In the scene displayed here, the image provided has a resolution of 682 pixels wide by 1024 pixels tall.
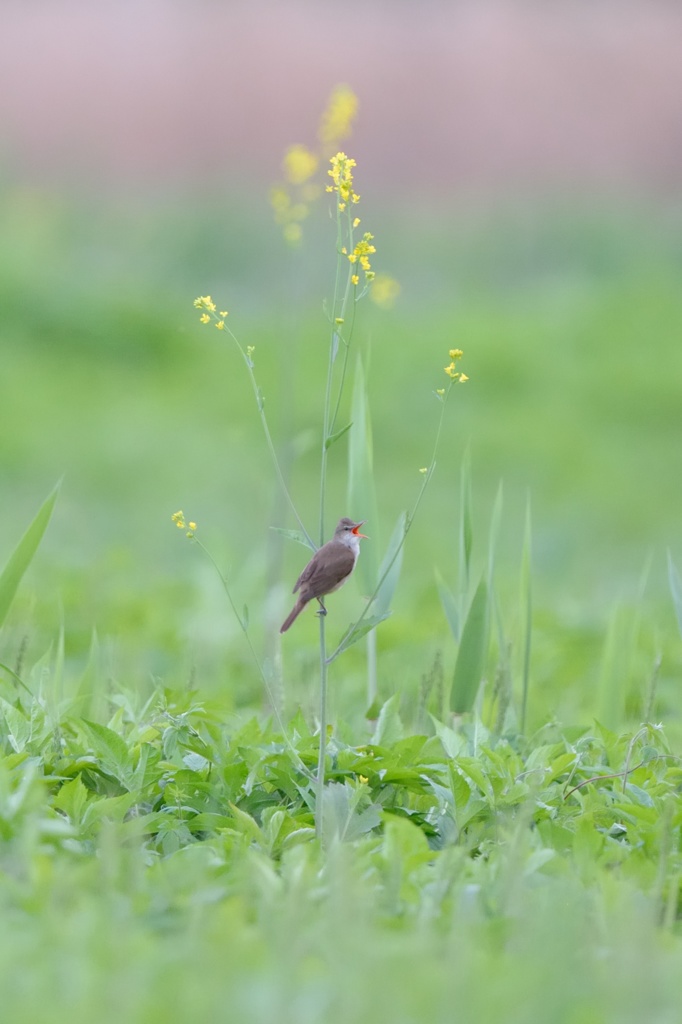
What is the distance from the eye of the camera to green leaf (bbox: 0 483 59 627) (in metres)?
2.12

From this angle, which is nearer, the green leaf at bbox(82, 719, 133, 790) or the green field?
the green field

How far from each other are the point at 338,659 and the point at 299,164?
4.23ft

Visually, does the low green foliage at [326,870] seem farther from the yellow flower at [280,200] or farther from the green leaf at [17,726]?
the yellow flower at [280,200]

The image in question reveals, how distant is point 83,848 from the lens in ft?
5.55

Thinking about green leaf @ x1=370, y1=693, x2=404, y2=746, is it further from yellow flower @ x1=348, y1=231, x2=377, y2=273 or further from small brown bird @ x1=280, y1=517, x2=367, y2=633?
yellow flower @ x1=348, y1=231, x2=377, y2=273

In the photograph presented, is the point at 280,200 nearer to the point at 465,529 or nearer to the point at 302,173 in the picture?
the point at 302,173

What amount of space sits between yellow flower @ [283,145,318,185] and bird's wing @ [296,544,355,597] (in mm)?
1606

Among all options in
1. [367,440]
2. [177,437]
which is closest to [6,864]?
[367,440]

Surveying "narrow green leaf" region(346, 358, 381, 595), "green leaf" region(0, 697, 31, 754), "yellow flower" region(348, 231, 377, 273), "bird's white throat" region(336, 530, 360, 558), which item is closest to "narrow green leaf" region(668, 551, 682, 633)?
"narrow green leaf" region(346, 358, 381, 595)

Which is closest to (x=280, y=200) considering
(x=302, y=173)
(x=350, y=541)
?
(x=302, y=173)

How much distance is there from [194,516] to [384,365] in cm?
236

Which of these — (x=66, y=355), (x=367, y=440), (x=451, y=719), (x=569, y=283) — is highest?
(x=569, y=283)

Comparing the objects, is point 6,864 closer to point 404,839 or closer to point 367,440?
point 404,839

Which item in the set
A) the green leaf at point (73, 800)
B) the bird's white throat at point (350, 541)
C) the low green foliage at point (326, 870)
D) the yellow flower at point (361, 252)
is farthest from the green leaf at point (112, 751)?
the yellow flower at point (361, 252)
